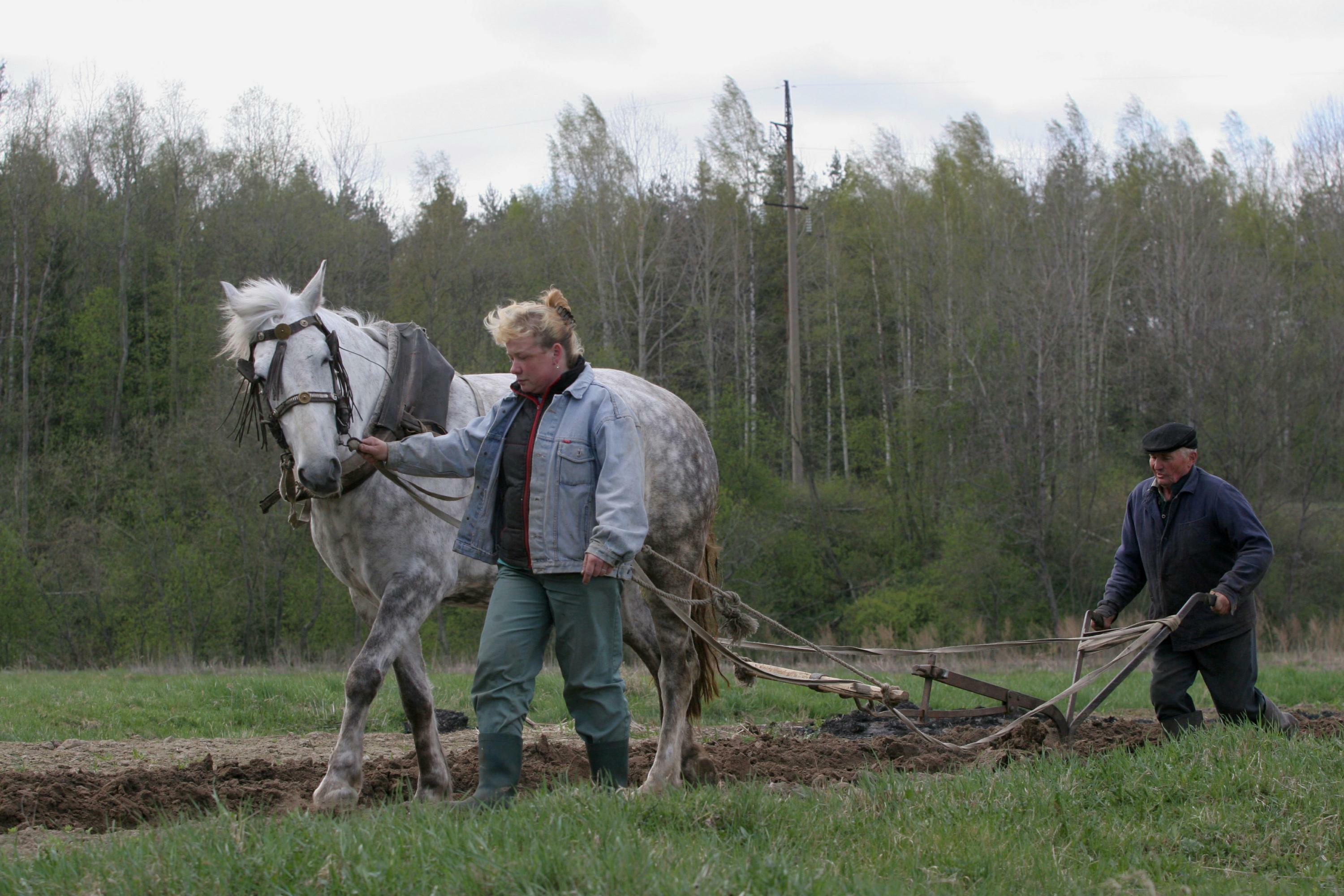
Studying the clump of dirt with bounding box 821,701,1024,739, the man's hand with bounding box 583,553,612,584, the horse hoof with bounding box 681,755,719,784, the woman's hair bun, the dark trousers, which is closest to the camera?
the man's hand with bounding box 583,553,612,584

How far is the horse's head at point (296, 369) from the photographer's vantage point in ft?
15.1

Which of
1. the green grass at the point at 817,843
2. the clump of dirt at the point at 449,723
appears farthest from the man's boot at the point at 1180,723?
the clump of dirt at the point at 449,723

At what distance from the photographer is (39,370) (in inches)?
1272

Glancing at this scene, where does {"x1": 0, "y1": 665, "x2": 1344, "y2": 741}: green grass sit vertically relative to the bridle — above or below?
below

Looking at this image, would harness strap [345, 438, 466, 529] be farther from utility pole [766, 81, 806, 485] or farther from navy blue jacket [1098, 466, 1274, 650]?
utility pole [766, 81, 806, 485]

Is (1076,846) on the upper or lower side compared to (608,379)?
lower

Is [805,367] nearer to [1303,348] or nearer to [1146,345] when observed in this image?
[1146,345]

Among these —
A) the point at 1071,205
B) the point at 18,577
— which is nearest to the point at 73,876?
the point at 18,577

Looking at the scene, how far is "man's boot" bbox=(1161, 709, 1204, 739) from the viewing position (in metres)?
6.02

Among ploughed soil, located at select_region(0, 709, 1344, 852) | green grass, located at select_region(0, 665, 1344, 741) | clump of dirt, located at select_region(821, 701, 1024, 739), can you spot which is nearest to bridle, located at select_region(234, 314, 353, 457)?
ploughed soil, located at select_region(0, 709, 1344, 852)

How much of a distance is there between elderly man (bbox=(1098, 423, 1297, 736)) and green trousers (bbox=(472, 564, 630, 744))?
331cm

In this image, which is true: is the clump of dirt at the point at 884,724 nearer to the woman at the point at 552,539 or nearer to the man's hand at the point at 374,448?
the woman at the point at 552,539

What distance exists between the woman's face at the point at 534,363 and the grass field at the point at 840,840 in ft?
4.90

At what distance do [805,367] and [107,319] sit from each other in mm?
21036
